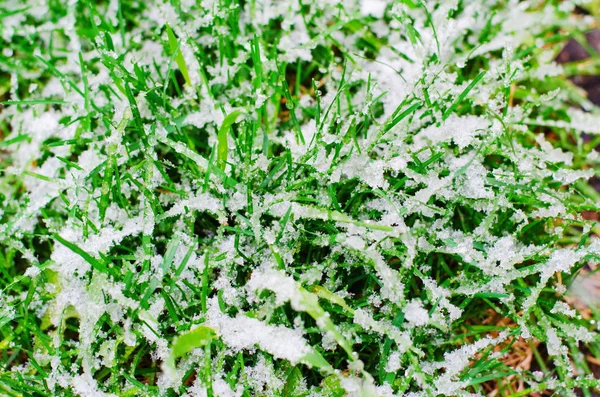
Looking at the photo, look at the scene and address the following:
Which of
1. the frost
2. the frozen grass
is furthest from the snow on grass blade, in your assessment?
the frost

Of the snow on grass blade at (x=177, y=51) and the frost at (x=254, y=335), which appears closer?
the frost at (x=254, y=335)

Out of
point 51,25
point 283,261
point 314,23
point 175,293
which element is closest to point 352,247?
point 283,261

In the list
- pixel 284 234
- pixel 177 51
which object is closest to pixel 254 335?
pixel 284 234

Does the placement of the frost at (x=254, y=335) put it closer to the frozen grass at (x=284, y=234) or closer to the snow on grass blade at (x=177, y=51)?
the frozen grass at (x=284, y=234)

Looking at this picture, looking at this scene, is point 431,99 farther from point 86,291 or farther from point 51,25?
point 51,25

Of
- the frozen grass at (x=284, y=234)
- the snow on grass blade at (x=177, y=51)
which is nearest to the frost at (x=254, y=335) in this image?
the frozen grass at (x=284, y=234)

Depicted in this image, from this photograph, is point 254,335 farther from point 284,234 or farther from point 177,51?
point 177,51

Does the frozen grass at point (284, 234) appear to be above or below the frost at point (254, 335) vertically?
above

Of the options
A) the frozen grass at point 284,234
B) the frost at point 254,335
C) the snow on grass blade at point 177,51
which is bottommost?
the frost at point 254,335
